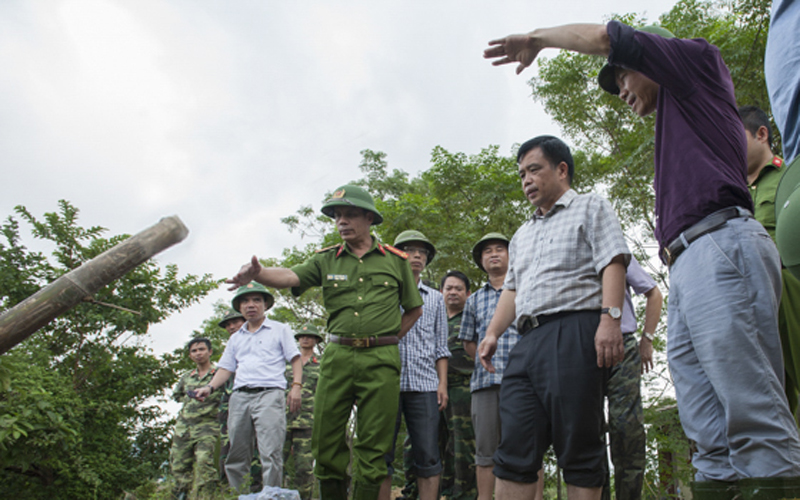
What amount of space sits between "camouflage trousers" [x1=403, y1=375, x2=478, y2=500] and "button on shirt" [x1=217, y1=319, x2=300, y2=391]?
1.80m

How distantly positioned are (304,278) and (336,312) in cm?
35

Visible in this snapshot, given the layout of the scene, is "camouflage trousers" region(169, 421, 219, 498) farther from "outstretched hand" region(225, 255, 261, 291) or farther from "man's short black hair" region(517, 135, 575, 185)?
"man's short black hair" region(517, 135, 575, 185)

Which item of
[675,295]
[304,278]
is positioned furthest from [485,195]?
[675,295]

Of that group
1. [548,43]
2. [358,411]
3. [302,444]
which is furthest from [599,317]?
[302,444]

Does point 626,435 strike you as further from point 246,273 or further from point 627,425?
point 246,273

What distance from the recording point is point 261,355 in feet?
19.9

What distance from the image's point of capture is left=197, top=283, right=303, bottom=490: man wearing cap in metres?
5.62

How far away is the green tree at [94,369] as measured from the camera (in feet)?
33.0

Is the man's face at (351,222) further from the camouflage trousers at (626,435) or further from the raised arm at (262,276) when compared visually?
the camouflage trousers at (626,435)

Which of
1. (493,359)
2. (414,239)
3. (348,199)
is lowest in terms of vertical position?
(493,359)

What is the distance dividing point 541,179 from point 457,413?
9.83 feet

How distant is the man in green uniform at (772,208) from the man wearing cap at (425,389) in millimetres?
2471

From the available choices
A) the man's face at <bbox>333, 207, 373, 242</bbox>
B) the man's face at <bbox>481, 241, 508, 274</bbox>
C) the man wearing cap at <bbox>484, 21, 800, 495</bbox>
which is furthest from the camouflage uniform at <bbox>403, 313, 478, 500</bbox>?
the man wearing cap at <bbox>484, 21, 800, 495</bbox>

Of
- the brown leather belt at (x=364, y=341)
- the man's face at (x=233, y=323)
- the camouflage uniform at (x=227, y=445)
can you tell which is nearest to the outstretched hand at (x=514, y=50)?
the brown leather belt at (x=364, y=341)
